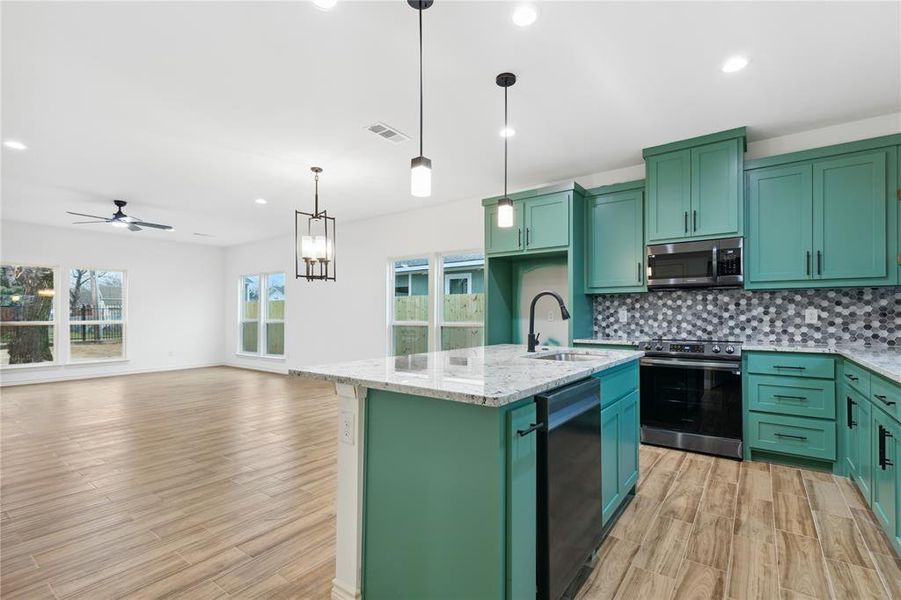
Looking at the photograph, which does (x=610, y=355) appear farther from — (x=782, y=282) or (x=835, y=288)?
(x=835, y=288)

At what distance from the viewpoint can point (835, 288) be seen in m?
3.42

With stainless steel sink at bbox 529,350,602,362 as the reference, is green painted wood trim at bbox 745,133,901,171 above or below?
above

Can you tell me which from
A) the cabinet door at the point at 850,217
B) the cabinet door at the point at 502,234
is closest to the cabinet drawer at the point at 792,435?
the cabinet door at the point at 850,217

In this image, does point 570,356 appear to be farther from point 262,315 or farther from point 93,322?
point 93,322

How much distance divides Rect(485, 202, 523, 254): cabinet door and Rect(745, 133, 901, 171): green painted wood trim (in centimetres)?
205

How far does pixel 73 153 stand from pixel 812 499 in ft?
21.6

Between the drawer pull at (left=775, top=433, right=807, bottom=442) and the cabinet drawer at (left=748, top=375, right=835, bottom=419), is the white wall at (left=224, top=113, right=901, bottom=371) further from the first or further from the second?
the drawer pull at (left=775, top=433, right=807, bottom=442)

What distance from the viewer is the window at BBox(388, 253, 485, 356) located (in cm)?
571

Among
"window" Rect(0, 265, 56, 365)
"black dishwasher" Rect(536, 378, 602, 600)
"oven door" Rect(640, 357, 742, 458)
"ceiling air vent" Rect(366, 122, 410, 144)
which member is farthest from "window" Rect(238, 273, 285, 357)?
"black dishwasher" Rect(536, 378, 602, 600)

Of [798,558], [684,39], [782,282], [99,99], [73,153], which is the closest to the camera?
[798,558]

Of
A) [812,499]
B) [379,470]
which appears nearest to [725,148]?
[812,499]

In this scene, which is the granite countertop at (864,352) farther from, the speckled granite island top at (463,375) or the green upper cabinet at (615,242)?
the speckled granite island top at (463,375)

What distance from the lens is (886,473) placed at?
2.12 m

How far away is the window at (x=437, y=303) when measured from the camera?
5.71m
